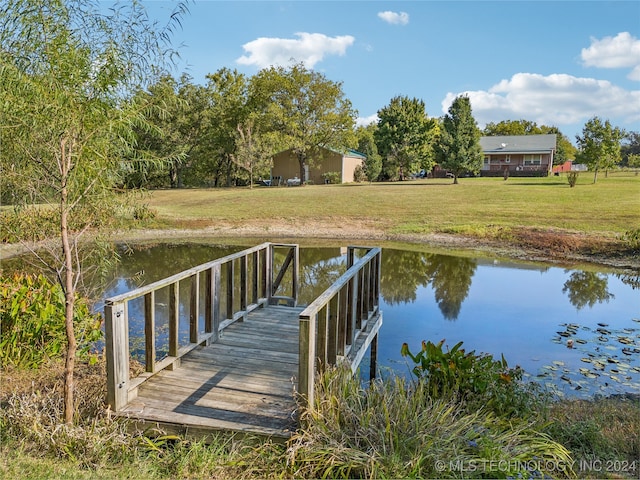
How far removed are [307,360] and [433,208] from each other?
2026 centimetres

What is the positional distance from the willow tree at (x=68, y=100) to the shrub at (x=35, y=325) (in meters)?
1.66

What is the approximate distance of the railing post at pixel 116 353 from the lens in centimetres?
349

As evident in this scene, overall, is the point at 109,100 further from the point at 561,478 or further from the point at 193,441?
the point at 561,478

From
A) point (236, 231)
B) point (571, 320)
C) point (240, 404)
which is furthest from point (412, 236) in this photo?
point (240, 404)

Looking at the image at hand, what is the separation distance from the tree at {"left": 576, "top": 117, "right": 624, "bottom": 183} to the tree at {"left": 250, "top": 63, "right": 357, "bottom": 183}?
16737mm

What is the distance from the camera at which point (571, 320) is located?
8.52 m

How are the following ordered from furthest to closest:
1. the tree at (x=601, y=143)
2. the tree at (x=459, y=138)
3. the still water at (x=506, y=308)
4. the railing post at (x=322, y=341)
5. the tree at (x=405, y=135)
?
the tree at (x=405, y=135) < the tree at (x=459, y=138) < the tree at (x=601, y=143) < the still water at (x=506, y=308) < the railing post at (x=322, y=341)

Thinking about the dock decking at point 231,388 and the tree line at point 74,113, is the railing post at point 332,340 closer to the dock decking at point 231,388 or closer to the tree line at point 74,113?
the dock decking at point 231,388

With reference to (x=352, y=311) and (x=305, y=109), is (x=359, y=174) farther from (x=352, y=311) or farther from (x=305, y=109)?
(x=352, y=311)

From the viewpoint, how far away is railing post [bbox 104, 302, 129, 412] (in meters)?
3.49

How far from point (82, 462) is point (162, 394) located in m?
0.84

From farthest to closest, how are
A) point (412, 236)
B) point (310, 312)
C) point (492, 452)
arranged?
point (412, 236) < point (310, 312) < point (492, 452)

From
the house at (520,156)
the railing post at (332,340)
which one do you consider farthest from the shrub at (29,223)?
the house at (520,156)

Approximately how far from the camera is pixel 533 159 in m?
46.1
